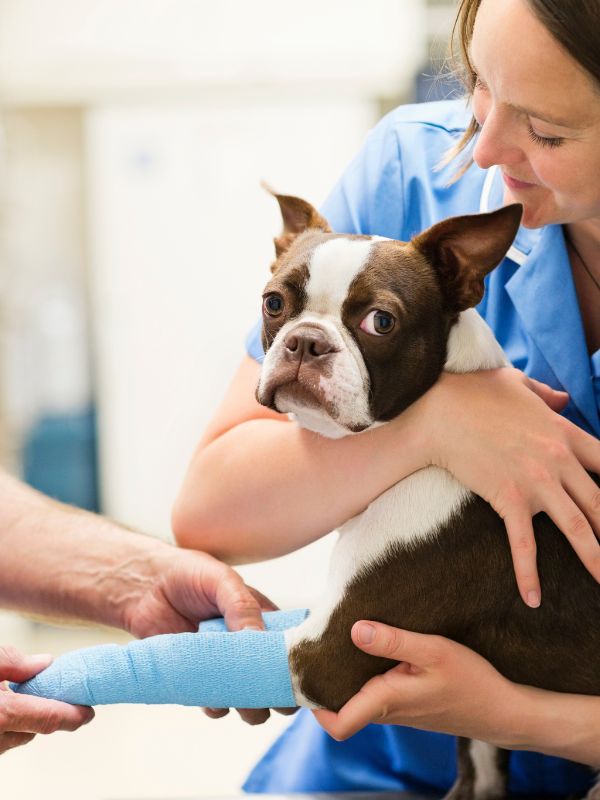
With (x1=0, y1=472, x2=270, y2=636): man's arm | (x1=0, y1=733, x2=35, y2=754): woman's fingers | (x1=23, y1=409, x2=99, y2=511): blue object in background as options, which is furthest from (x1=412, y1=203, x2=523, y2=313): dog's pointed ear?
(x1=23, y1=409, x2=99, y2=511): blue object in background

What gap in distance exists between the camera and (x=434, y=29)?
3.50 m

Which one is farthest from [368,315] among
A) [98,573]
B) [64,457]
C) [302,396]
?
[64,457]

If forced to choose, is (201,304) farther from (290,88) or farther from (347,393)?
(347,393)

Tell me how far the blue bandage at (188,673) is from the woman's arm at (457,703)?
0.29 ft

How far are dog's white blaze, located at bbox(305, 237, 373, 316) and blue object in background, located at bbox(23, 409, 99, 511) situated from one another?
267 centimetres

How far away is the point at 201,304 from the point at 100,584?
2.32m

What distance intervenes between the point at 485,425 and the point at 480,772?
50 centimetres

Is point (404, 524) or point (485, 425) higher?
point (485, 425)

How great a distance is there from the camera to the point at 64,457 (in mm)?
3756

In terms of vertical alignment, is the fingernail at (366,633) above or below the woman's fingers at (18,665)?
above

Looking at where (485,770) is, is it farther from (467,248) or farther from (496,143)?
(496,143)

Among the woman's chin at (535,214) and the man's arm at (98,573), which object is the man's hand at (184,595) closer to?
the man's arm at (98,573)

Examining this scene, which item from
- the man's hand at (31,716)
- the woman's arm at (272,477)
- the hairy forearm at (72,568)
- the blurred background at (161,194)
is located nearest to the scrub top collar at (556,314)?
the woman's arm at (272,477)

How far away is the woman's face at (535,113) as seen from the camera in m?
1.05
